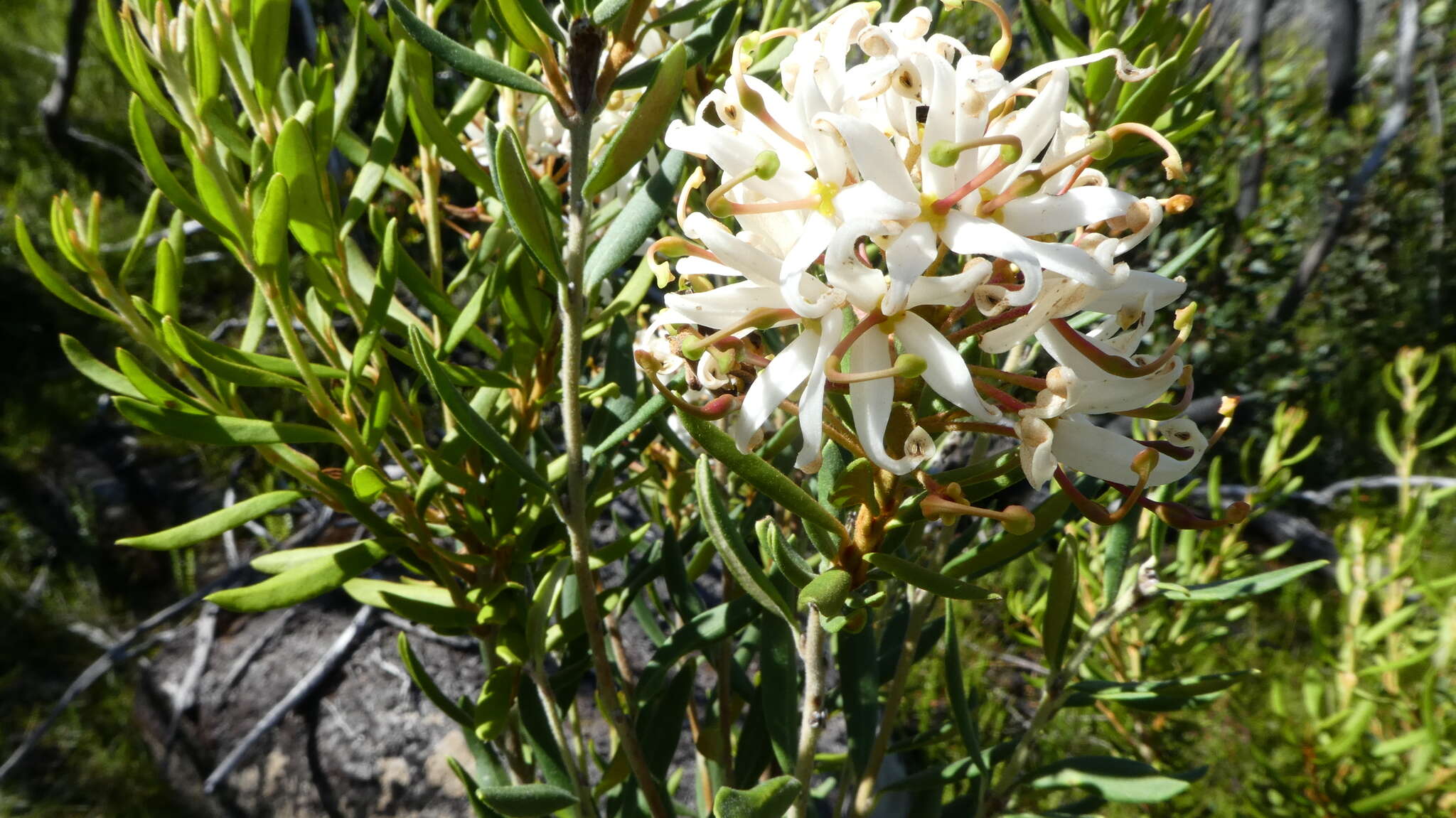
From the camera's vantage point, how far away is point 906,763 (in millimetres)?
1095

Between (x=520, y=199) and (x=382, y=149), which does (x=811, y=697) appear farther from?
(x=382, y=149)

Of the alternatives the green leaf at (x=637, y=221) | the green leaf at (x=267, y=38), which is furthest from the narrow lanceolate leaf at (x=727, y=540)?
the green leaf at (x=267, y=38)

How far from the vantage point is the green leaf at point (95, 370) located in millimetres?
450

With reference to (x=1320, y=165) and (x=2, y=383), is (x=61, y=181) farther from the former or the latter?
(x=1320, y=165)

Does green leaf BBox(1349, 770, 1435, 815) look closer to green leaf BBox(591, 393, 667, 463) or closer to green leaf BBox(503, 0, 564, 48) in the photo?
green leaf BBox(591, 393, 667, 463)

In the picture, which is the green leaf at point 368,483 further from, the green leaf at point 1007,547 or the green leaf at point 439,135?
the green leaf at point 1007,547

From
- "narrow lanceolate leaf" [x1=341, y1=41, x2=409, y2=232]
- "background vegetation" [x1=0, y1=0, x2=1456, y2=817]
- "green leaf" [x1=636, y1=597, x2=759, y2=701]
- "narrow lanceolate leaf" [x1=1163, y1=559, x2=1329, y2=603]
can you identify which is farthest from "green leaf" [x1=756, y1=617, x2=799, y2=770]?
"background vegetation" [x1=0, y1=0, x2=1456, y2=817]

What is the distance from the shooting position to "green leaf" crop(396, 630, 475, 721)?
0.45 metres

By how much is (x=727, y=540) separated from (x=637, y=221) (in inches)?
6.1

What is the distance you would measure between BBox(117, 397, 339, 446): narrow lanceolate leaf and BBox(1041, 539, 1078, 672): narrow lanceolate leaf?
0.37 meters

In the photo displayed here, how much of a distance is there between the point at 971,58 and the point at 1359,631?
90 centimetres

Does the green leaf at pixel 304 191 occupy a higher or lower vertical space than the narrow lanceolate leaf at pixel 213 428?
higher

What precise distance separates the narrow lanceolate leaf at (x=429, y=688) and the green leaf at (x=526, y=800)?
0.25 feet

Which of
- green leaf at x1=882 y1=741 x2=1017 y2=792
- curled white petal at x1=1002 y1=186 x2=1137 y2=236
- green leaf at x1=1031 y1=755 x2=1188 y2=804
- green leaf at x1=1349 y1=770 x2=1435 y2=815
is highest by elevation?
curled white petal at x1=1002 y1=186 x2=1137 y2=236
